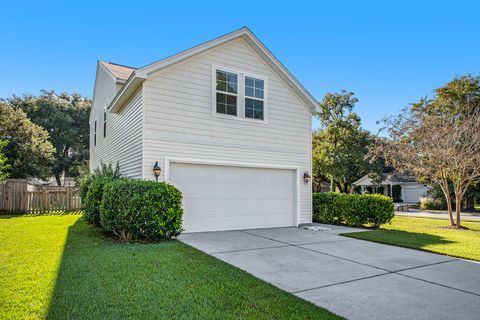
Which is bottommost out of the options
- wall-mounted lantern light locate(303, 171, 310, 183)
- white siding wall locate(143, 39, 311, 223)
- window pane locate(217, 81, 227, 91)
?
wall-mounted lantern light locate(303, 171, 310, 183)

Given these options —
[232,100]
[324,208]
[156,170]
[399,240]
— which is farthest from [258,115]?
[399,240]

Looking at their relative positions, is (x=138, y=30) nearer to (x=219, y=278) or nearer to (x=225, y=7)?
(x=225, y=7)

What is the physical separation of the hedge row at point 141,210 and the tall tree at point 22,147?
16365 millimetres

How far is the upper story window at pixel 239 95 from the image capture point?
9836mm

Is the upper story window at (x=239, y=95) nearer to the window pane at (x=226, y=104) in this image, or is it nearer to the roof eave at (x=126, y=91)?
the window pane at (x=226, y=104)

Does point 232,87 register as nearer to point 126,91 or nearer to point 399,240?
point 126,91

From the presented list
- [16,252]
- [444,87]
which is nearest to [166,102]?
[16,252]

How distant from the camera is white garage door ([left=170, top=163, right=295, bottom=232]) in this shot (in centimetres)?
919

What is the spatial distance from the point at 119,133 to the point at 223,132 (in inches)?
158

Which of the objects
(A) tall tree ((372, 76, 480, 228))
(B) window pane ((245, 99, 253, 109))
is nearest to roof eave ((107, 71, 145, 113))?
(B) window pane ((245, 99, 253, 109))

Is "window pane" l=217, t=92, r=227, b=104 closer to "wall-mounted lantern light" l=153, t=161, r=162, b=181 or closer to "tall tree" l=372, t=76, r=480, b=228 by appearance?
"wall-mounted lantern light" l=153, t=161, r=162, b=181

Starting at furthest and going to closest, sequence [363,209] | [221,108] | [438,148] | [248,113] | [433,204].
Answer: [433,204] < [438,148] < [363,209] < [248,113] < [221,108]

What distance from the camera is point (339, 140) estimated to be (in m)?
29.1

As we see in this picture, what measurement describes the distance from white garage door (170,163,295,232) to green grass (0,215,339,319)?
278cm
